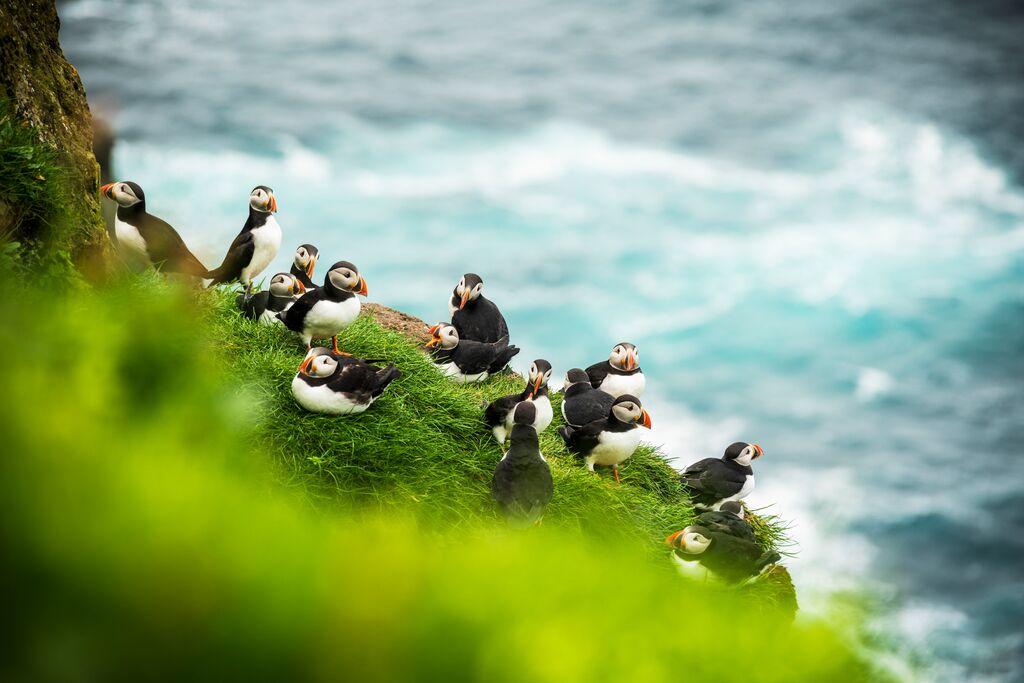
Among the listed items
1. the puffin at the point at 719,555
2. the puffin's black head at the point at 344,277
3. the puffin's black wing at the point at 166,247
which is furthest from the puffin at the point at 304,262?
the puffin at the point at 719,555

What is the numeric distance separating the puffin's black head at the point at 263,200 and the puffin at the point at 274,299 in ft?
1.77

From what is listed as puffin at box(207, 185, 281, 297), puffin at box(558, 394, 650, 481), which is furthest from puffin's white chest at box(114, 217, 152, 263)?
puffin at box(558, 394, 650, 481)

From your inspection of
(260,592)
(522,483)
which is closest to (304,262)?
(522,483)

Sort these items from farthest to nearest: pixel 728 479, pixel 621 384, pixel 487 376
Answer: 1. pixel 487 376
2. pixel 621 384
3. pixel 728 479

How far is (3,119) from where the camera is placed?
5.45 m

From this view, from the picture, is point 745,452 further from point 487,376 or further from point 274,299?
point 274,299

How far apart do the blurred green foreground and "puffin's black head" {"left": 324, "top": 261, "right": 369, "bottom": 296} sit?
5088 mm

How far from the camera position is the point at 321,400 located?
18.6ft

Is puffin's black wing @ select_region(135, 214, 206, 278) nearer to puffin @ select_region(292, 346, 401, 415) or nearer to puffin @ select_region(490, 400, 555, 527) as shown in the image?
puffin @ select_region(292, 346, 401, 415)

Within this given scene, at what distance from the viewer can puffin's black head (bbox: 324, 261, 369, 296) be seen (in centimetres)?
593

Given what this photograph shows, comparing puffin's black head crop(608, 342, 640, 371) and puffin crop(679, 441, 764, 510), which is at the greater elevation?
puffin's black head crop(608, 342, 640, 371)

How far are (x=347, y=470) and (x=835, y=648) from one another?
503cm

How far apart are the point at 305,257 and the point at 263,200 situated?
51cm

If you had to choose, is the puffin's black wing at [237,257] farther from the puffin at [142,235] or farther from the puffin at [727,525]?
the puffin at [727,525]
